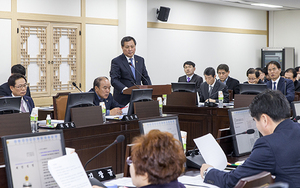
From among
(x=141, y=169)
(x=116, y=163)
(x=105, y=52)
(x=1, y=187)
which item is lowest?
(x=116, y=163)

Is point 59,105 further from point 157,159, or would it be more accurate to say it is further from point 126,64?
point 157,159

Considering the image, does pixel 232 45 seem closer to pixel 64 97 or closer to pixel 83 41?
pixel 83 41

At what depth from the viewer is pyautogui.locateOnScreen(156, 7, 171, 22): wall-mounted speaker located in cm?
945

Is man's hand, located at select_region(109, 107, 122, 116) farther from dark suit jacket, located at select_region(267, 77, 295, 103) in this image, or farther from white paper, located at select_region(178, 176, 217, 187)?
dark suit jacket, located at select_region(267, 77, 295, 103)

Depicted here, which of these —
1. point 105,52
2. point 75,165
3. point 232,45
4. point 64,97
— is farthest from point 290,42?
point 75,165

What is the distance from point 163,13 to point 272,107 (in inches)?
298

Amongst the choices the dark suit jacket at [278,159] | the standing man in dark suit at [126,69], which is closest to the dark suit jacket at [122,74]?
the standing man in dark suit at [126,69]

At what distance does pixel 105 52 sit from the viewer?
8.59 metres

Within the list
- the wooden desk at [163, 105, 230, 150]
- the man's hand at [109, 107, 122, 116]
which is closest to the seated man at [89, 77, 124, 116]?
the man's hand at [109, 107, 122, 116]

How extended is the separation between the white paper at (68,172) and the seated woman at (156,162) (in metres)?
0.40

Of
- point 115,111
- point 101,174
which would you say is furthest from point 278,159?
point 115,111

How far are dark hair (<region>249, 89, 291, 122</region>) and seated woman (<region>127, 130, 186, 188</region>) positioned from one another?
2.52ft

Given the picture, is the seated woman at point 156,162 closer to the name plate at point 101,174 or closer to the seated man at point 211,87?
the name plate at point 101,174

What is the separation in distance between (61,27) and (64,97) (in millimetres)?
2879
